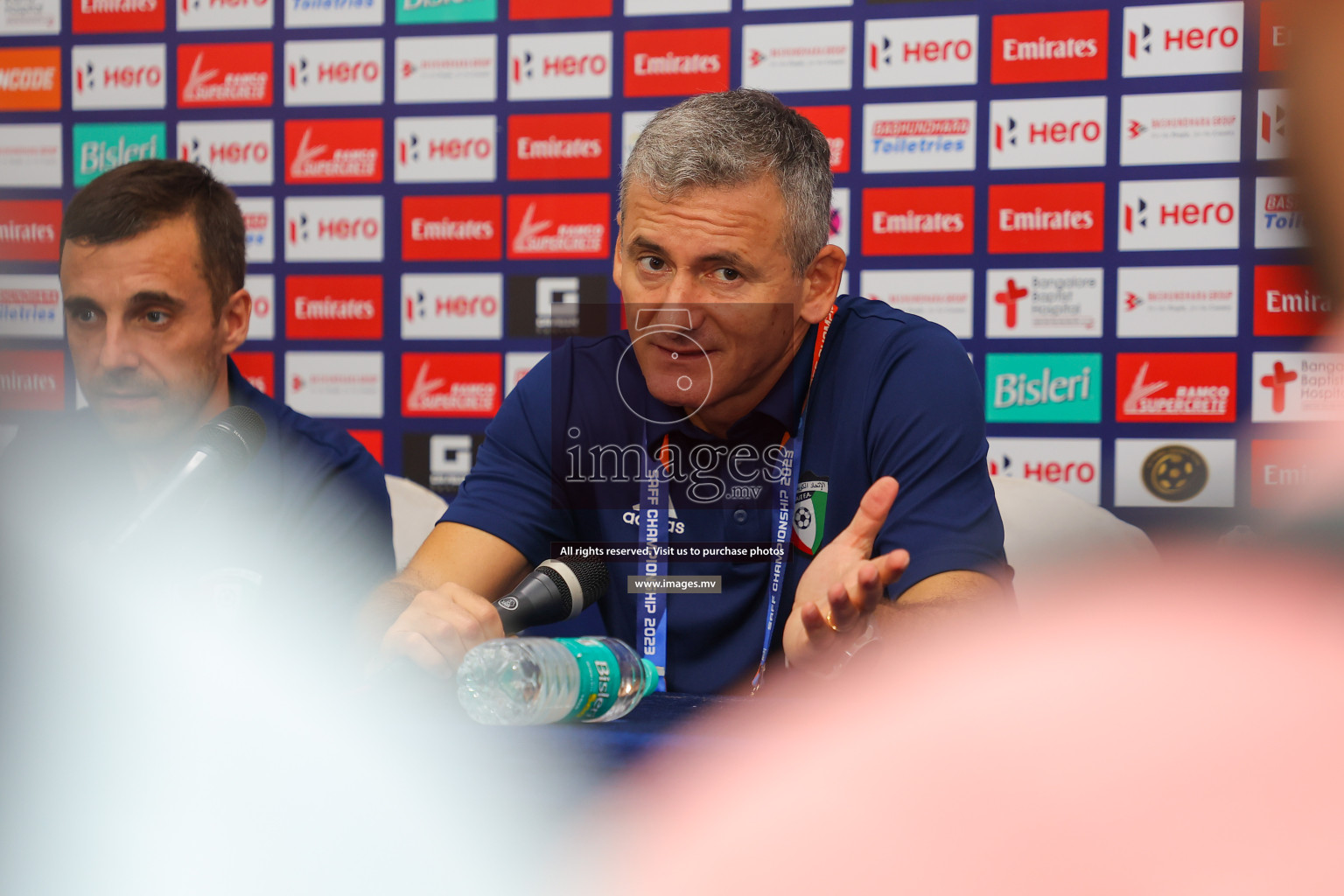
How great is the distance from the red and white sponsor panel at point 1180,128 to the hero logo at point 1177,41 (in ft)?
0.21

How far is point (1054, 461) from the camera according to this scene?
8.71 ft

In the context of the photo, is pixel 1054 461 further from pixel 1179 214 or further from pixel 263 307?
pixel 263 307

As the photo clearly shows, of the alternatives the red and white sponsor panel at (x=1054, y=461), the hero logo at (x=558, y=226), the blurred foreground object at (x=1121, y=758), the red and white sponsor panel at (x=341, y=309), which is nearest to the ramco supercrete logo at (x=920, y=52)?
the hero logo at (x=558, y=226)

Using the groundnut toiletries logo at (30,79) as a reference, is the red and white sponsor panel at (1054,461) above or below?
below

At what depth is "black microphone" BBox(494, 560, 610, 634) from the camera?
0.83m

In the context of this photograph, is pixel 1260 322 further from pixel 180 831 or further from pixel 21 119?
pixel 21 119

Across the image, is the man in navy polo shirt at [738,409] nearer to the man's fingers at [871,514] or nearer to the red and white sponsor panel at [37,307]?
the man's fingers at [871,514]

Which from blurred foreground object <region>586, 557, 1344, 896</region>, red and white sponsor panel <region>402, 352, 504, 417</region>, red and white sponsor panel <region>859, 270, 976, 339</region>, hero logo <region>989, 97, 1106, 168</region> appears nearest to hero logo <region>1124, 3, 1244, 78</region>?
hero logo <region>989, 97, 1106, 168</region>

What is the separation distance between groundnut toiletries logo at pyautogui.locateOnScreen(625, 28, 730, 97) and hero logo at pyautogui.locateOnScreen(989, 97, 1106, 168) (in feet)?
2.38

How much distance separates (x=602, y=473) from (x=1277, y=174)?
3.22ft

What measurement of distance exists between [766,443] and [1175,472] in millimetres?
1812

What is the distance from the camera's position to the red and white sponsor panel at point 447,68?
286 cm

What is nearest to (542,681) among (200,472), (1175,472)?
(200,472)

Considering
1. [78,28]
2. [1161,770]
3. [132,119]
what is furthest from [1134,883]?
[78,28]
